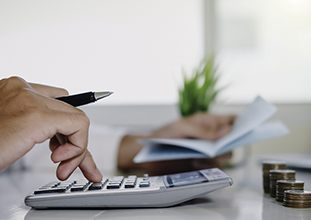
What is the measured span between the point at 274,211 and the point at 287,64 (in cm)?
152

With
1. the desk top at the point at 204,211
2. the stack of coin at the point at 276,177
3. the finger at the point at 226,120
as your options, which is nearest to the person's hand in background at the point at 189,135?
the finger at the point at 226,120

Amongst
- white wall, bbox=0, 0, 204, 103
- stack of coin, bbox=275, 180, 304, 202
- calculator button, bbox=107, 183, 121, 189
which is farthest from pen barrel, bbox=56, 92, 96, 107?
white wall, bbox=0, 0, 204, 103

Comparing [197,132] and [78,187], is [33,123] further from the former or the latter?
[197,132]

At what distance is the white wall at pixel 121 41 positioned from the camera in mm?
1801

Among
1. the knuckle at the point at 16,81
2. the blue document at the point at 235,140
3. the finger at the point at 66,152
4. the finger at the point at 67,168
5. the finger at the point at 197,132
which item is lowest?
the finger at the point at 197,132

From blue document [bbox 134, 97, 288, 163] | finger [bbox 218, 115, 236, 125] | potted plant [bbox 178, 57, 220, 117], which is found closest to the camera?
blue document [bbox 134, 97, 288, 163]

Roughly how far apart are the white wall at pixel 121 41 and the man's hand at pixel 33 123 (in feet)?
3.41

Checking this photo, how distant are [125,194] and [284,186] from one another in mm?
183

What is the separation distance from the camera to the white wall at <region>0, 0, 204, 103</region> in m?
1.80

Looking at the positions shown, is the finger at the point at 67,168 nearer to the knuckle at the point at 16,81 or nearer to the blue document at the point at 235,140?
the knuckle at the point at 16,81

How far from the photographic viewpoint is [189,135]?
4.11ft

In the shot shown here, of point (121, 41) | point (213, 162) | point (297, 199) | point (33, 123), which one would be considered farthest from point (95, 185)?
point (121, 41)

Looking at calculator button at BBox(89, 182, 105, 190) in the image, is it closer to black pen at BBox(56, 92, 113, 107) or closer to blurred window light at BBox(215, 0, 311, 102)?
black pen at BBox(56, 92, 113, 107)

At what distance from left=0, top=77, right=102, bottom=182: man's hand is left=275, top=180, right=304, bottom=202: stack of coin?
0.76ft
